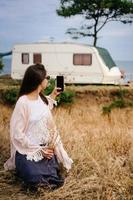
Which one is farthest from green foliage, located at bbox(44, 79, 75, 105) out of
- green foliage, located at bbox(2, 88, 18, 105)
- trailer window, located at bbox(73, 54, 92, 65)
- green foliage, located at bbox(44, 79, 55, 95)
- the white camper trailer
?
trailer window, located at bbox(73, 54, 92, 65)

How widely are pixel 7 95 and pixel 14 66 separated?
11.2ft

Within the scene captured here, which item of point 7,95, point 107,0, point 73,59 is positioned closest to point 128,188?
point 7,95

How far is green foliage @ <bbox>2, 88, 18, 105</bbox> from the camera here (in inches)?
1008

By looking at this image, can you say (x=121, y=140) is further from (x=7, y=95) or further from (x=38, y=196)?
(x=7, y=95)

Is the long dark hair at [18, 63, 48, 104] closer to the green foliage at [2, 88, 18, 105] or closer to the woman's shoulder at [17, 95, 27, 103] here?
the woman's shoulder at [17, 95, 27, 103]

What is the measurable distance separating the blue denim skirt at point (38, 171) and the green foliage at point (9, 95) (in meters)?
19.4

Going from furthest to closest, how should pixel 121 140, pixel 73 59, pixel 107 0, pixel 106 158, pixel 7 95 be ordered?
pixel 107 0 → pixel 73 59 → pixel 7 95 → pixel 121 140 → pixel 106 158

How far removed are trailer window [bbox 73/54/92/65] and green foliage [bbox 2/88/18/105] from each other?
3839mm

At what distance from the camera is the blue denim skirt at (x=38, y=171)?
6.01 meters

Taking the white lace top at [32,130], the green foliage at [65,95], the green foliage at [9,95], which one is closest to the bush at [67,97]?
the green foliage at [65,95]

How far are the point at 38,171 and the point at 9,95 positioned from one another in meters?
20.0

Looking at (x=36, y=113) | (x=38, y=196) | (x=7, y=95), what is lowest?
(x=7, y=95)

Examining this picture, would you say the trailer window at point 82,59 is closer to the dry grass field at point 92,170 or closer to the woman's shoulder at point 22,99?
the dry grass field at point 92,170

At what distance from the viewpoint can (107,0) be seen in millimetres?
31250
